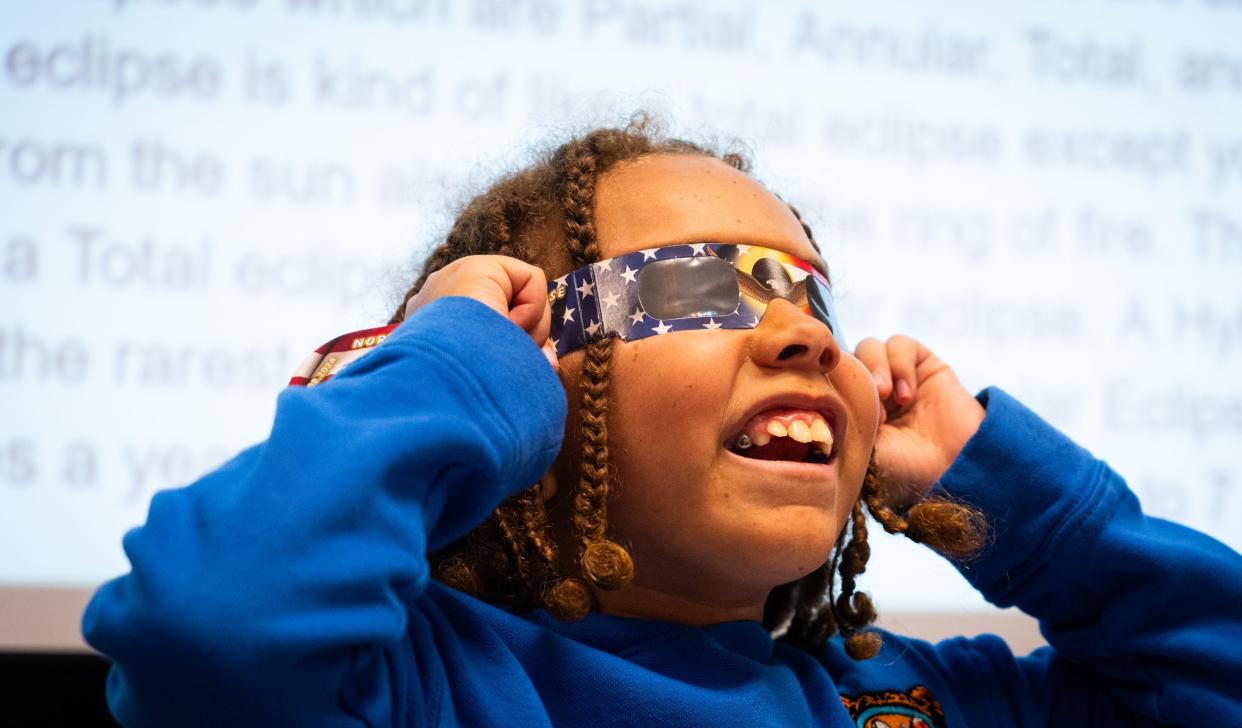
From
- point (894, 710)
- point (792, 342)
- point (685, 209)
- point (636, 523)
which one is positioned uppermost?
point (685, 209)

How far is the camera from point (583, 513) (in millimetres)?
1065

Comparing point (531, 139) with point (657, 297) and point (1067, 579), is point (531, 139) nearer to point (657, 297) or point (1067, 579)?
point (657, 297)

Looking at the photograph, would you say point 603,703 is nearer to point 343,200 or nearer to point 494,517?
point 494,517

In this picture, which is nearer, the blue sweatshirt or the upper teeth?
the blue sweatshirt

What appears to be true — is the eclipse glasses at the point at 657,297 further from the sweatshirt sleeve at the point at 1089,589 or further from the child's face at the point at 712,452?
the sweatshirt sleeve at the point at 1089,589

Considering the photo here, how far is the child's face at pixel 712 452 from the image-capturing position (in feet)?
3.42

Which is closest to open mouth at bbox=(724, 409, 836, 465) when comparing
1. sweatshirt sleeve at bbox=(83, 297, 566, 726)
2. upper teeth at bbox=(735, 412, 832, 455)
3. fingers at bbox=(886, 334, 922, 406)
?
upper teeth at bbox=(735, 412, 832, 455)

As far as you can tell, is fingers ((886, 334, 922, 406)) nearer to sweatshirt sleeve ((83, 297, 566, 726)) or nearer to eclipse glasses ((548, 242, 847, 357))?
eclipse glasses ((548, 242, 847, 357))

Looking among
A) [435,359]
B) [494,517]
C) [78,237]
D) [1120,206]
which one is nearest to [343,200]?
[78,237]

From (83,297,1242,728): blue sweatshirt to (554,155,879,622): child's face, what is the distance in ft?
0.26

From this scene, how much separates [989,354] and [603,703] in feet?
3.86

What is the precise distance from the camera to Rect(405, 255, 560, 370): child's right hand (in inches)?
40.4

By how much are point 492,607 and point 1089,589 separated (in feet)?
2.14

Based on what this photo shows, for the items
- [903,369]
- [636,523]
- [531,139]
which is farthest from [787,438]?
[531,139]
